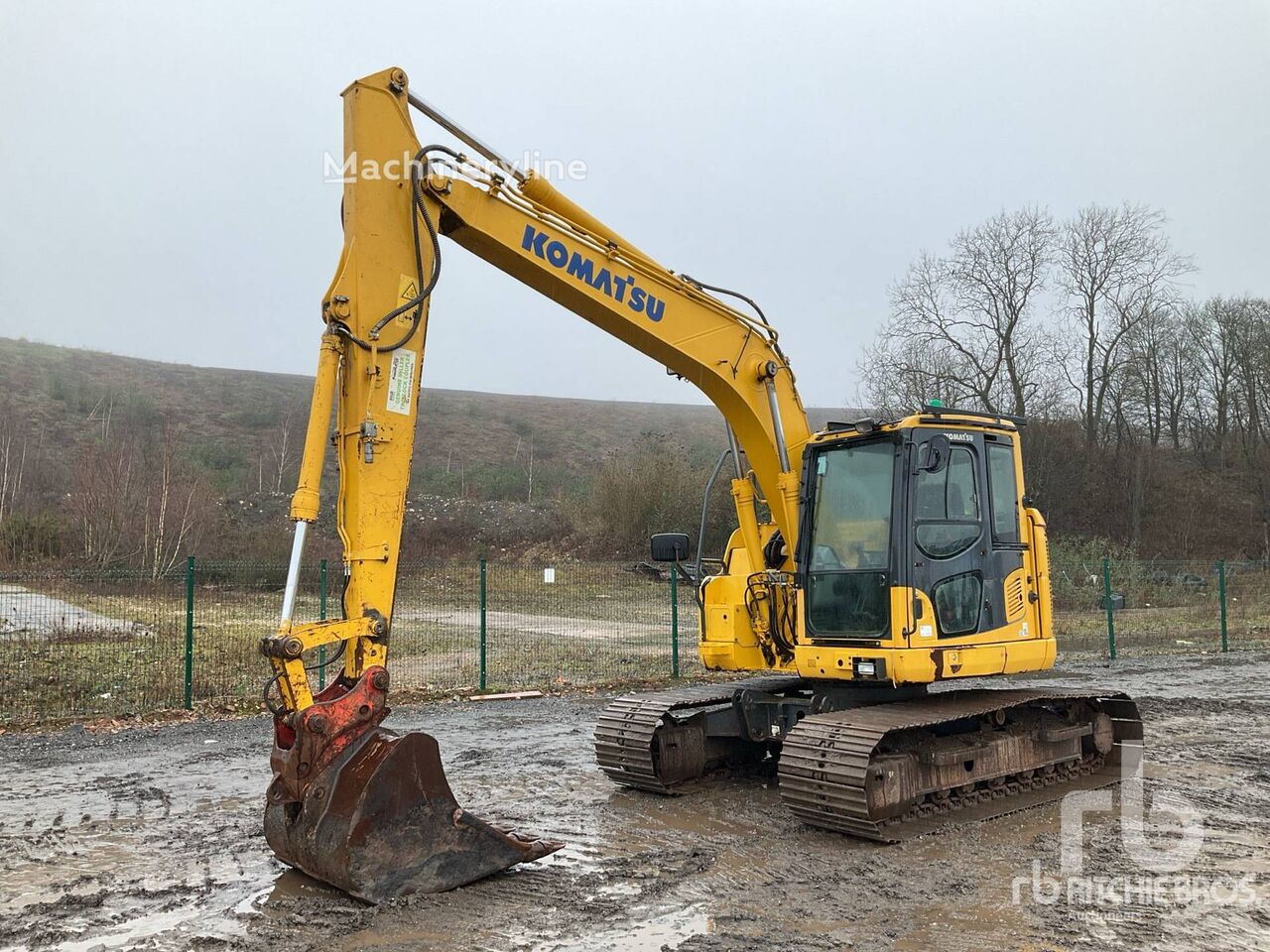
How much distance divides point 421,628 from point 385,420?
1051 centimetres

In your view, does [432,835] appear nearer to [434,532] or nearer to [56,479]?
[434,532]

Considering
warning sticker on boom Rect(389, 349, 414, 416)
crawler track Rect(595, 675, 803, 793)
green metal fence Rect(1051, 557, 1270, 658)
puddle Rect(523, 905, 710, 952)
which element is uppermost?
warning sticker on boom Rect(389, 349, 414, 416)

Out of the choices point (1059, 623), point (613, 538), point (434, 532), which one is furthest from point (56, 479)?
point (1059, 623)

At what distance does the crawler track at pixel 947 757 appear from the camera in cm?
597

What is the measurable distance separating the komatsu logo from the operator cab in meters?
1.50

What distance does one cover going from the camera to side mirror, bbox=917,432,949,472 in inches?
259

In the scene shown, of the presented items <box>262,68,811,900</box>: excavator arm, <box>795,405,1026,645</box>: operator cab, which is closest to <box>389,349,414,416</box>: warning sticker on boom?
<box>262,68,811,900</box>: excavator arm

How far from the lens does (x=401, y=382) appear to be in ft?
18.0

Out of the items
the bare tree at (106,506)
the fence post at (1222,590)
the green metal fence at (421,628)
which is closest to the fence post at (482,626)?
the green metal fence at (421,628)

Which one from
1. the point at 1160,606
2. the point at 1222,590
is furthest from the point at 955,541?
the point at 1160,606

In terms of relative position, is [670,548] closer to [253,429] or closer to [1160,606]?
[1160,606]

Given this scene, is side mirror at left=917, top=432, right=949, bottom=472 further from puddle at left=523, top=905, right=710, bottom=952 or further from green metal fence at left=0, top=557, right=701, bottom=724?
green metal fence at left=0, top=557, right=701, bottom=724

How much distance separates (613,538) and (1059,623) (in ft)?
56.4

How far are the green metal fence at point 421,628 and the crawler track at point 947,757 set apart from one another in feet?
13.6
